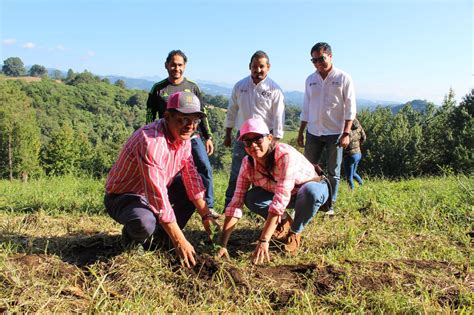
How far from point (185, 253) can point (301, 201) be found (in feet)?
3.49

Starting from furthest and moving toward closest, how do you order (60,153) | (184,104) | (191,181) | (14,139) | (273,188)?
1. (60,153)
2. (14,139)
3. (273,188)
4. (191,181)
5. (184,104)

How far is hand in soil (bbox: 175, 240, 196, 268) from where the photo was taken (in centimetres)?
264

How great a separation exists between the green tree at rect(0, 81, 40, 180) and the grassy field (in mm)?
Result: 32752

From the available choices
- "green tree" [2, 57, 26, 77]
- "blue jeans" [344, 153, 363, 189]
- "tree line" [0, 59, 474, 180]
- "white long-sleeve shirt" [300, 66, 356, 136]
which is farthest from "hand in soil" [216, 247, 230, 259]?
"green tree" [2, 57, 26, 77]

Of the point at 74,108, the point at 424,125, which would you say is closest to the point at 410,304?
the point at 424,125

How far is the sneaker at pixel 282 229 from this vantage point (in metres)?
3.35

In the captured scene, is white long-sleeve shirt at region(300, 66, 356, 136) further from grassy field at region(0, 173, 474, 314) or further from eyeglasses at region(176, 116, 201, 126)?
eyeglasses at region(176, 116, 201, 126)

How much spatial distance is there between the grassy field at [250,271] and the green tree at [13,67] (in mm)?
144959

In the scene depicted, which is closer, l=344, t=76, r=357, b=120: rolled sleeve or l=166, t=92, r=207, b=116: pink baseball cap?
l=166, t=92, r=207, b=116: pink baseball cap

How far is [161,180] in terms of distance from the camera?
259 cm

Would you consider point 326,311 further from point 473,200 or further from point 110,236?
point 473,200

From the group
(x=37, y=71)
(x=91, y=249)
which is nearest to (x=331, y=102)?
(x=91, y=249)

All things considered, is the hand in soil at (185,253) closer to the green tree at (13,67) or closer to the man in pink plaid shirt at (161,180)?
the man in pink plaid shirt at (161,180)

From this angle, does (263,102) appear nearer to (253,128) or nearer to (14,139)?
(253,128)
